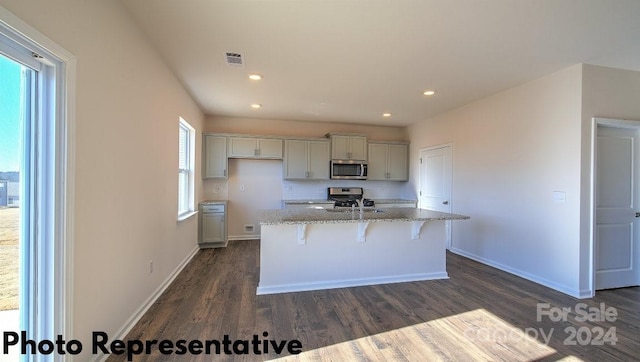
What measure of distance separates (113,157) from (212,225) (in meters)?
3.01

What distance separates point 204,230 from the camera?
4699 mm

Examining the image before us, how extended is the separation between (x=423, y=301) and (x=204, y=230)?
12.0ft

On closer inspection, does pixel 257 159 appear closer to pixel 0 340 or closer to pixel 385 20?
pixel 385 20

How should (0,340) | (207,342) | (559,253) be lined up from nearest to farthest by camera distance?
(0,340)
(207,342)
(559,253)

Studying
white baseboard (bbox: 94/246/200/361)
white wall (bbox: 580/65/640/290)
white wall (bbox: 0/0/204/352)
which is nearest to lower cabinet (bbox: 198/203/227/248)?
white baseboard (bbox: 94/246/200/361)

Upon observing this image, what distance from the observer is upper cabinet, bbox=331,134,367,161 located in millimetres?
5590

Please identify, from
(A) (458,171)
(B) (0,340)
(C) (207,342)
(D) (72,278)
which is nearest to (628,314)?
(A) (458,171)

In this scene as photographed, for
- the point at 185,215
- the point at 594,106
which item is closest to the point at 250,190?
the point at 185,215

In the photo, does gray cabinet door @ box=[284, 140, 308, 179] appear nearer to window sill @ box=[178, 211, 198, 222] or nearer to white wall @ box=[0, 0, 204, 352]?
window sill @ box=[178, 211, 198, 222]

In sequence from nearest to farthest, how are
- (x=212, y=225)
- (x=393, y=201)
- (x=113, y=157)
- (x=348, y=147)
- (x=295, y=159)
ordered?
(x=113, y=157), (x=212, y=225), (x=295, y=159), (x=348, y=147), (x=393, y=201)

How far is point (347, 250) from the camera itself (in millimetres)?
3246

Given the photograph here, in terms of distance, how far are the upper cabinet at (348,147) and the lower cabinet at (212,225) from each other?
2458 millimetres

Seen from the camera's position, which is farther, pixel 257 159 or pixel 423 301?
pixel 257 159

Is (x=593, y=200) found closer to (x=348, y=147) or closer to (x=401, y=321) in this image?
(x=401, y=321)
